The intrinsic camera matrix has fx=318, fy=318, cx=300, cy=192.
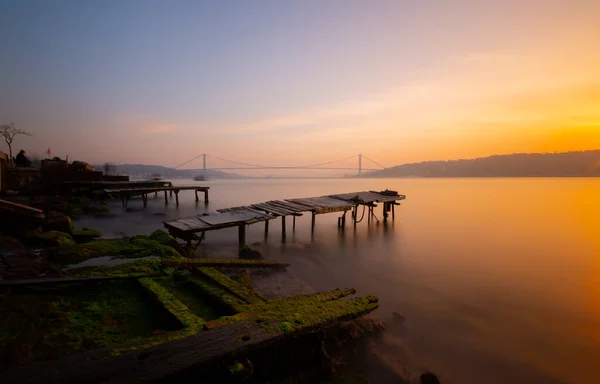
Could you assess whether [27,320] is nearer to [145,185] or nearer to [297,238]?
[297,238]

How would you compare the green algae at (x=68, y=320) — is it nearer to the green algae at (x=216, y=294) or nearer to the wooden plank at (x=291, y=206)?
the green algae at (x=216, y=294)

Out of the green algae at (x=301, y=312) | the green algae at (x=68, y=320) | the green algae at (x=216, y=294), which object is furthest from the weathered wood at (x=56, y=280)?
the green algae at (x=301, y=312)

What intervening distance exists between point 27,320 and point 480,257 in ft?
45.8

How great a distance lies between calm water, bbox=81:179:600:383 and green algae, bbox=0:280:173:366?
4059 millimetres

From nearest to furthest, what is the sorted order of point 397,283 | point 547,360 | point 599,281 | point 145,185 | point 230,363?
point 230,363
point 547,360
point 397,283
point 599,281
point 145,185

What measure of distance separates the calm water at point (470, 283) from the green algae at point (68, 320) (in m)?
4.06

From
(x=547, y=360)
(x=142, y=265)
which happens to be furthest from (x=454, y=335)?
(x=142, y=265)

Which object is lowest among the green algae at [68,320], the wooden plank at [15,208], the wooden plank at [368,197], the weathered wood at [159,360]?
the green algae at [68,320]

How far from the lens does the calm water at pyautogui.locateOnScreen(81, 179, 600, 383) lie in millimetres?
5375

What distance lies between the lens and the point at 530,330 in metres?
6.53

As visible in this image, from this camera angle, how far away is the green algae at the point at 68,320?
3.38m

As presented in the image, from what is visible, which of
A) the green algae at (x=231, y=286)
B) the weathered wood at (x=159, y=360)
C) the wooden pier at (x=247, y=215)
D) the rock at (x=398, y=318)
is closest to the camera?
the weathered wood at (x=159, y=360)

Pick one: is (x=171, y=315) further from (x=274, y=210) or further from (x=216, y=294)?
(x=274, y=210)

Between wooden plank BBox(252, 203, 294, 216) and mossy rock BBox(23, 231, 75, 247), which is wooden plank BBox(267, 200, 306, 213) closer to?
wooden plank BBox(252, 203, 294, 216)
